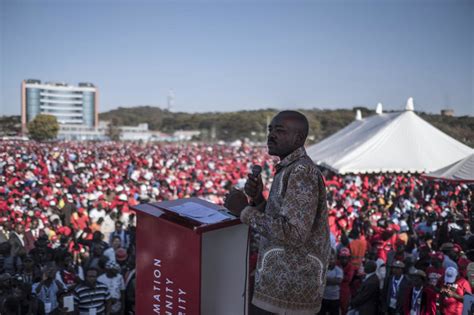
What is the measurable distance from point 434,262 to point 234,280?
153 inches

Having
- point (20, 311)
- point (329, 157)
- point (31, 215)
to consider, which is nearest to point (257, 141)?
point (329, 157)

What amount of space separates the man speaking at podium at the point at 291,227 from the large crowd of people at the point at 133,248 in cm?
239

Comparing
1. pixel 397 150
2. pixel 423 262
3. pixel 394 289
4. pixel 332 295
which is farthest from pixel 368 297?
pixel 397 150

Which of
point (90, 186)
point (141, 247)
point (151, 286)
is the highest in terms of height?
point (141, 247)

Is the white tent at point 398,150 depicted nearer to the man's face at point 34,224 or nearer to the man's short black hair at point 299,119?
the man's face at point 34,224

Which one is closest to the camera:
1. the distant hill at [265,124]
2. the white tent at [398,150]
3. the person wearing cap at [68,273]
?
the person wearing cap at [68,273]

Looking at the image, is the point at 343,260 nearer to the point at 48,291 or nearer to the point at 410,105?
the point at 48,291

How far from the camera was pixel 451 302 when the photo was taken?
14.2 feet

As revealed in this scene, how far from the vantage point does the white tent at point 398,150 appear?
14.2 m

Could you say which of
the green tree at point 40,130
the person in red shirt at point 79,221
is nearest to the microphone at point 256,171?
the person in red shirt at point 79,221

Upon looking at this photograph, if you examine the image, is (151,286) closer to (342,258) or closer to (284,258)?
(284,258)

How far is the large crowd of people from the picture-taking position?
14.6 ft

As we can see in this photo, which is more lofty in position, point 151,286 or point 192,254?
point 192,254

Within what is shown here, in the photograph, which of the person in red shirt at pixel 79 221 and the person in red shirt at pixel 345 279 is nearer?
the person in red shirt at pixel 345 279
